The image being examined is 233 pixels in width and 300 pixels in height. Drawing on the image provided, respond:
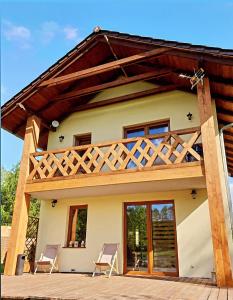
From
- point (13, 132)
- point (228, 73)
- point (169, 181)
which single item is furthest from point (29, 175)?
point (228, 73)

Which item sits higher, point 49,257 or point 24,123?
point 24,123

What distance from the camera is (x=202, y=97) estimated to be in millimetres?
6113

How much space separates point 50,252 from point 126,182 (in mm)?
3642

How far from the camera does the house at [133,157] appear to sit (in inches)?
243

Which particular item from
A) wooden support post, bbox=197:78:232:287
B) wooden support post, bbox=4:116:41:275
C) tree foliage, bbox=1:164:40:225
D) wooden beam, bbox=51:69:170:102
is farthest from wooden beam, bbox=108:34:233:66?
tree foliage, bbox=1:164:40:225

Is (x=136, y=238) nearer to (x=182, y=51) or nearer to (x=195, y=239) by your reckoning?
(x=195, y=239)

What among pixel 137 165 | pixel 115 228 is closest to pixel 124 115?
pixel 137 165

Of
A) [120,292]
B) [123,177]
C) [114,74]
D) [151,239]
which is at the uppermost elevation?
[114,74]

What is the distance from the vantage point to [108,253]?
7195 millimetres

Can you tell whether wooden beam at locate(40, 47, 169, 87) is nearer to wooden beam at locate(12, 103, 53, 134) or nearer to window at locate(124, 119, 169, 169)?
wooden beam at locate(12, 103, 53, 134)

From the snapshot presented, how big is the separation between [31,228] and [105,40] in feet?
24.1

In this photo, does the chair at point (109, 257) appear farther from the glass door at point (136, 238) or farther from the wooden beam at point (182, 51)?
the wooden beam at point (182, 51)

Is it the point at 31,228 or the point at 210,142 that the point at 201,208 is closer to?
the point at 210,142

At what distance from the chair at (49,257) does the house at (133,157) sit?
254 millimetres
